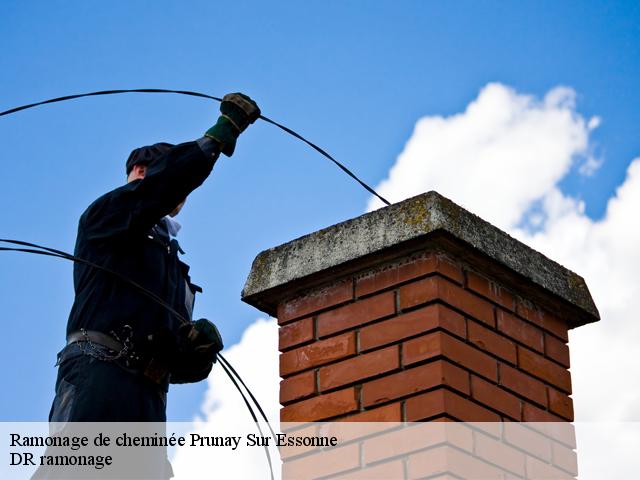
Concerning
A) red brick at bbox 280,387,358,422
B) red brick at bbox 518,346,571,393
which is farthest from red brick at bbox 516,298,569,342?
red brick at bbox 280,387,358,422

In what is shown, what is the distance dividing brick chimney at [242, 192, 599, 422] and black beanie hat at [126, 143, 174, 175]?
714 mm

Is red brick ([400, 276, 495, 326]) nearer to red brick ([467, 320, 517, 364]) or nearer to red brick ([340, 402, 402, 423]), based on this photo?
red brick ([467, 320, 517, 364])

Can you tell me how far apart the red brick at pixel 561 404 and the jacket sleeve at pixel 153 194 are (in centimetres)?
130

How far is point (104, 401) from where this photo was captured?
2.90 m

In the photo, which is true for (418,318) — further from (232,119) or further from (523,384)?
(232,119)

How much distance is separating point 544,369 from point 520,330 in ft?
0.49

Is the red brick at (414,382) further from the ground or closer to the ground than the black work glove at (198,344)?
closer to the ground

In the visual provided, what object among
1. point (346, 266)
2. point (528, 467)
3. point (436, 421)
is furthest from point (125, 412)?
point (528, 467)

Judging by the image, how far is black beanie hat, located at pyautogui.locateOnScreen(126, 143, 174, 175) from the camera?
343cm

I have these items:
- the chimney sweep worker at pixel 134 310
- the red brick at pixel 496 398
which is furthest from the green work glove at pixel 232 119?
the red brick at pixel 496 398

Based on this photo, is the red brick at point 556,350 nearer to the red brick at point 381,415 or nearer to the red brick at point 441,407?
the red brick at point 441,407

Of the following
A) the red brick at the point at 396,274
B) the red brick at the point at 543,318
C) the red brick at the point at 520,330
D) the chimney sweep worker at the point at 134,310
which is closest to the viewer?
the red brick at the point at 396,274

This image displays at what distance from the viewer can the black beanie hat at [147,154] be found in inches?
135

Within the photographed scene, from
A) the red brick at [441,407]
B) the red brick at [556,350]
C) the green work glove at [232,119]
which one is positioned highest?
the green work glove at [232,119]
